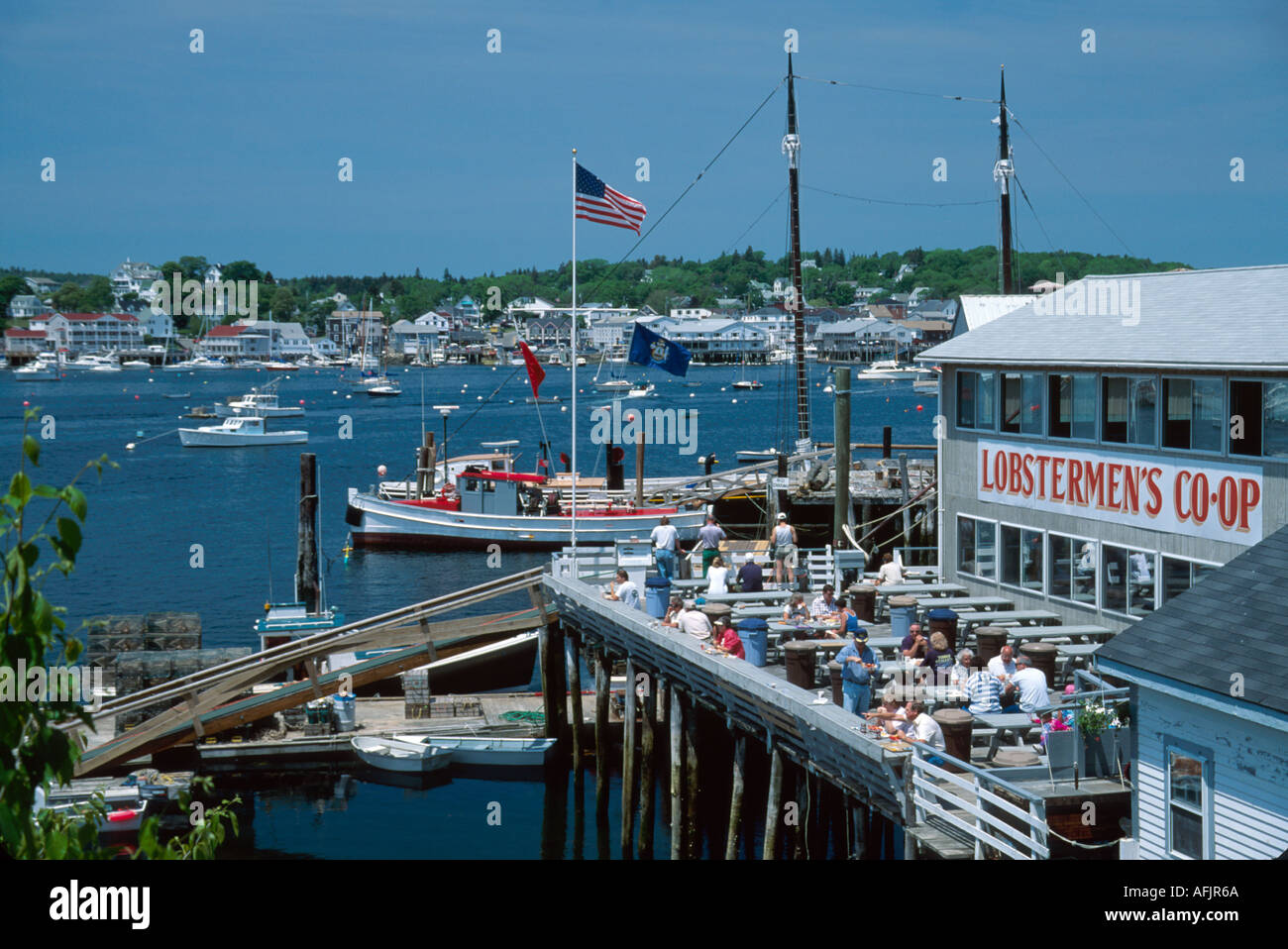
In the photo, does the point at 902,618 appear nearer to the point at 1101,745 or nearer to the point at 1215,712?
the point at 1101,745

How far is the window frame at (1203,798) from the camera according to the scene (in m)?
13.1

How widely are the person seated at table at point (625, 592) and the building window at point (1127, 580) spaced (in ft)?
26.9

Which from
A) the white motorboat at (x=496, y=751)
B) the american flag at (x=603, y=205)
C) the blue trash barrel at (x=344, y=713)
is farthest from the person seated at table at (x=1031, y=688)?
the blue trash barrel at (x=344, y=713)

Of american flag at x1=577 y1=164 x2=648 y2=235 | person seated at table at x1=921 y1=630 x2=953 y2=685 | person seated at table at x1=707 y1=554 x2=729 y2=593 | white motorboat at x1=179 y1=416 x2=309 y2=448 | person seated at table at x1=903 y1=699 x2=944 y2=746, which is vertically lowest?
person seated at table at x1=903 y1=699 x2=944 y2=746

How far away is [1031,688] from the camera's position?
1691 cm

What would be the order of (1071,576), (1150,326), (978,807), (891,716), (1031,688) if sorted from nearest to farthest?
1. (978,807)
2. (891,716)
3. (1031,688)
4. (1150,326)
5. (1071,576)

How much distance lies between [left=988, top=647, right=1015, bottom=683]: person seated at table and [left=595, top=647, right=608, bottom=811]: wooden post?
9.98 m

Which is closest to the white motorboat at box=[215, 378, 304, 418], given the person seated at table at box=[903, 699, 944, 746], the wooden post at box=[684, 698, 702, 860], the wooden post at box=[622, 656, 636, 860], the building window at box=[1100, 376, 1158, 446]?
the wooden post at box=[622, 656, 636, 860]

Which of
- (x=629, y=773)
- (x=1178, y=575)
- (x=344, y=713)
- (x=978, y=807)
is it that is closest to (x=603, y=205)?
(x=629, y=773)

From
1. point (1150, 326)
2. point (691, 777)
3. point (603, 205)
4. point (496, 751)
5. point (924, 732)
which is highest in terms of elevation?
point (603, 205)

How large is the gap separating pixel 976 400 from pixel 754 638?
7613 millimetres

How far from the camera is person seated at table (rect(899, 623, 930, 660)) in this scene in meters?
19.0

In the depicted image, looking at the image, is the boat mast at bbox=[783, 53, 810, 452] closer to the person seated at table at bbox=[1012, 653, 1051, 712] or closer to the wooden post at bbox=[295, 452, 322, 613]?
the wooden post at bbox=[295, 452, 322, 613]
